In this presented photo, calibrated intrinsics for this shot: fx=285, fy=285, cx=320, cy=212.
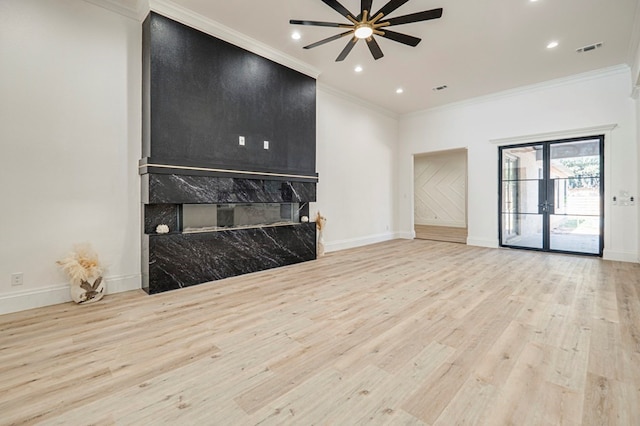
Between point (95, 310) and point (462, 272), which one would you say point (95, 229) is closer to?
point (95, 310)

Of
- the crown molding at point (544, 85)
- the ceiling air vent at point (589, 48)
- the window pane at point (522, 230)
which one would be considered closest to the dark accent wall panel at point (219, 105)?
the crown molding at point (544, 85)

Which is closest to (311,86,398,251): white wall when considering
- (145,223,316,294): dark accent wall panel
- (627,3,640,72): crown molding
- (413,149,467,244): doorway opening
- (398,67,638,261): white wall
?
(398,67,638,261): white wall

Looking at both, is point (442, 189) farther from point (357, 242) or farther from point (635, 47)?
point (635, 47)

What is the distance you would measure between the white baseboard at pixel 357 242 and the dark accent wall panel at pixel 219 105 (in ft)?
6.16

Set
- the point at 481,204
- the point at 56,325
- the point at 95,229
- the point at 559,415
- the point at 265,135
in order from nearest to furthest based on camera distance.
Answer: the point at 559,415 → the point at 56,325 → the point at 95,229 → the point at 265,135 → the point at 481,204

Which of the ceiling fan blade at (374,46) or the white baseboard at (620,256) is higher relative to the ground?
the ceiling fan blade at (374,46)

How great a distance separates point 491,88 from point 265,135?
5.31 metres

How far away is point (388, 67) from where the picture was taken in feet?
18.0

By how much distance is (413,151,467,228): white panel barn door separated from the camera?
10.9 metres

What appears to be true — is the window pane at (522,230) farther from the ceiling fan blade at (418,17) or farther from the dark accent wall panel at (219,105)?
the ceiling fan blade at (418,17)

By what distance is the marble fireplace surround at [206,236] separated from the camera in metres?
3.64

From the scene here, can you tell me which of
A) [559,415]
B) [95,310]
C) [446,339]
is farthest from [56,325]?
[559,415]

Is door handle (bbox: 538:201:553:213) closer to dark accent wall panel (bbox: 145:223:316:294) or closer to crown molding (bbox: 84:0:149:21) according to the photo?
dark accent wall panel (bbox: 145:223:316:294)

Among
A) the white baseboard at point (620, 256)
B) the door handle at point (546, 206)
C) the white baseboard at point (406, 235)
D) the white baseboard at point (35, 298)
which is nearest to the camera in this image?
the white baseboard at point (35, 298)
